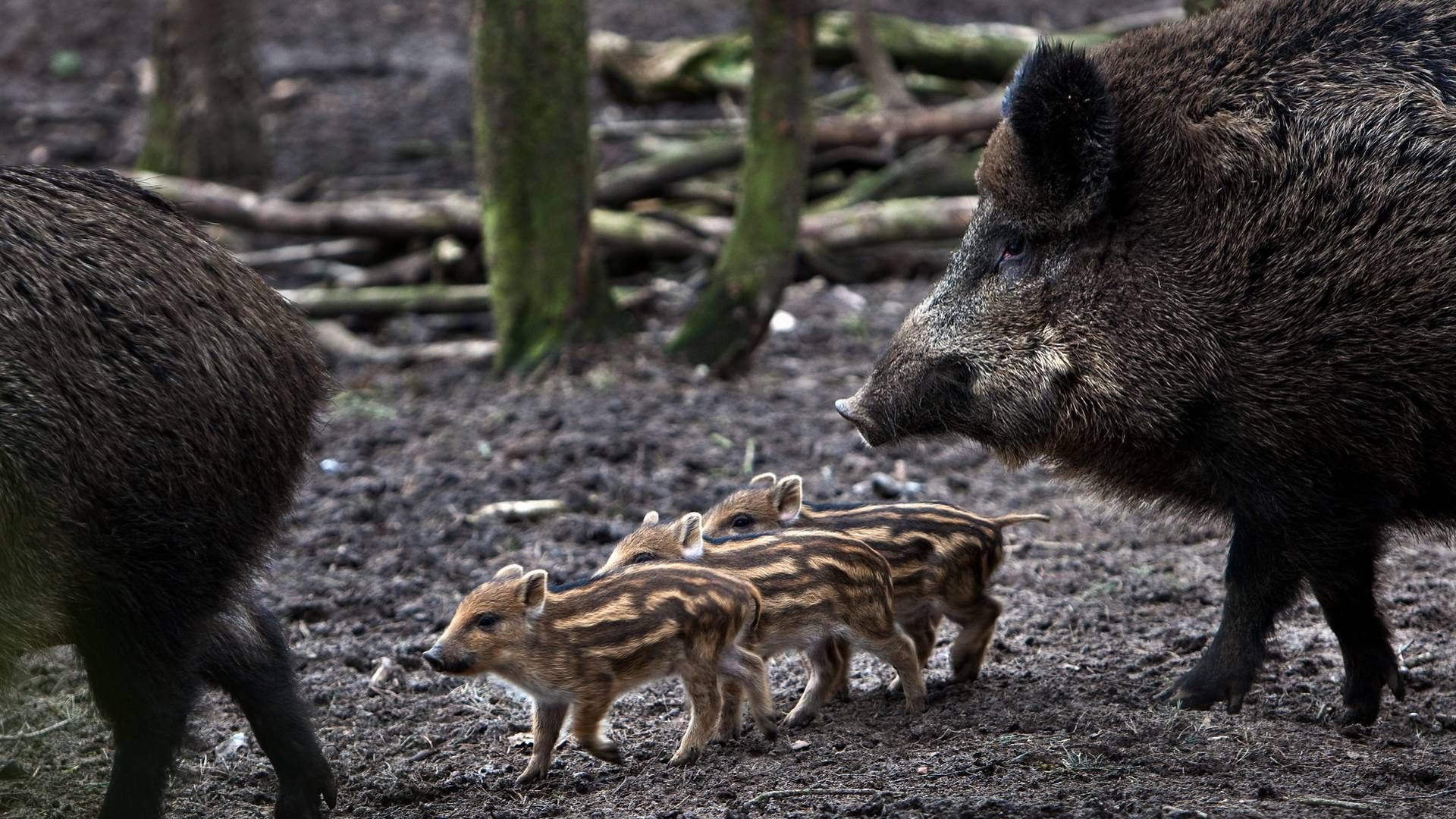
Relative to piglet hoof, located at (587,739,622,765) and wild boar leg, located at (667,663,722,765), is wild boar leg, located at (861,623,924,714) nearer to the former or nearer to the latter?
wild boar leg, located at (667,663,722,765)

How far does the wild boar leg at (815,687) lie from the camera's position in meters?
4.56

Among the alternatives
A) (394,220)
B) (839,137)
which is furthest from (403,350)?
(839,137)

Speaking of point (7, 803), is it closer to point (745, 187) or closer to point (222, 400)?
point (222, 400)

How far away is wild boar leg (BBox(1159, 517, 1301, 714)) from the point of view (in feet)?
14.3

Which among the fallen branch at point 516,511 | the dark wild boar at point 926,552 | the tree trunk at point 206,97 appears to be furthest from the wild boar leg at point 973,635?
the tree trunk at point 206,97

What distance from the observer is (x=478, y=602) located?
13.7 feet

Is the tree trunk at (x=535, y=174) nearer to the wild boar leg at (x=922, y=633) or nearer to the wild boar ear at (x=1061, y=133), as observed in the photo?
the wild boar leg at (x=922, y=633)

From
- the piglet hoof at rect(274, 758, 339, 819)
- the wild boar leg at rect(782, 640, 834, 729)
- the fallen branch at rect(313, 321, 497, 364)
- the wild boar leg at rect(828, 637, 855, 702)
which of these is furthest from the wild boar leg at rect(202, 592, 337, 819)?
the fallen branch at rect(313, 321, 497, 364)

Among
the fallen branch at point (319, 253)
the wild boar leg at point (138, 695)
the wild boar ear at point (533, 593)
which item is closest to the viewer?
the wild boar leg at point (138, 695)

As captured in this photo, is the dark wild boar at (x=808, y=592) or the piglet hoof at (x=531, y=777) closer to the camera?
the piglet hoof at (x=531, y=777)

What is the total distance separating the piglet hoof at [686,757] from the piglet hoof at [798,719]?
38 cm

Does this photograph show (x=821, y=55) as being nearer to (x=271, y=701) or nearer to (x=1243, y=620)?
(x=1243, y=620)

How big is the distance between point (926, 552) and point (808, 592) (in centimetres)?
50

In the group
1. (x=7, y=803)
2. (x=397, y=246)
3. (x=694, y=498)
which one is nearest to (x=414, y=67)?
(x=397, y=246)
